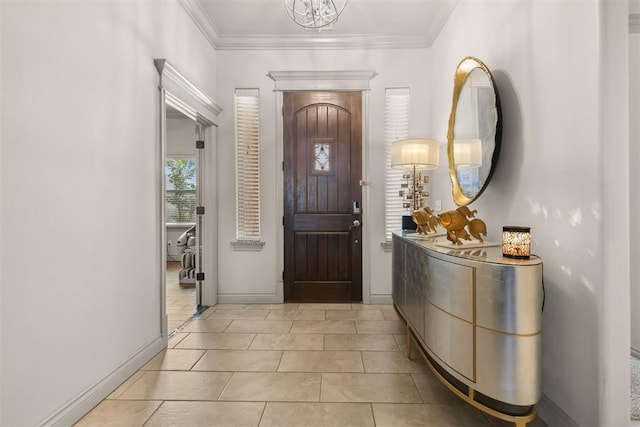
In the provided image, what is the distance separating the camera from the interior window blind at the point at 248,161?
3.96 metres

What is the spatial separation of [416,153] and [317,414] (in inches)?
84.0

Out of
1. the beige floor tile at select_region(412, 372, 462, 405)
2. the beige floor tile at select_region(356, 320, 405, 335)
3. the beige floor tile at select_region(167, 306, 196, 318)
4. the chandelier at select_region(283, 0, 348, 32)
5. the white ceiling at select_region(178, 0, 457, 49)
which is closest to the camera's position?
the beige floor tile at select_region(412, 372, 462, 405)

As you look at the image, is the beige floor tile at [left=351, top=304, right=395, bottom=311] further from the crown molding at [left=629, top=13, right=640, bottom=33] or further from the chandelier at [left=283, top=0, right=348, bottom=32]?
the crown molding at [left=629, top=13, right=640, bottom=33]

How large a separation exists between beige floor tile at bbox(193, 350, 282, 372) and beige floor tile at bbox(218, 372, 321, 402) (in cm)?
9

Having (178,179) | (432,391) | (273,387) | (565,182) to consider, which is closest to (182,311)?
(273,387)

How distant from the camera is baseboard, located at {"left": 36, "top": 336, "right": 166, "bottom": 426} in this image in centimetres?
170

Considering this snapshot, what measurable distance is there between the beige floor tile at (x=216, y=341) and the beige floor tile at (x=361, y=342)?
0.70m

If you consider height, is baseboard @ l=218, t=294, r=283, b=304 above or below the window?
below

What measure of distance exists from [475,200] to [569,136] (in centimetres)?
98

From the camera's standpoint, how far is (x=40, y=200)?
159cm

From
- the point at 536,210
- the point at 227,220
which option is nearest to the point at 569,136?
the point at 536,210

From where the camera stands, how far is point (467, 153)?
2596 mm

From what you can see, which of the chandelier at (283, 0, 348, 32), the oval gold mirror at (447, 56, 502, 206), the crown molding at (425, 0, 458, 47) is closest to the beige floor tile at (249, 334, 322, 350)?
the oval gold mirror at (447, 56, 502, 206)

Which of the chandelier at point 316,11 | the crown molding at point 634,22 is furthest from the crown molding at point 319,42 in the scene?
Result: the crown molding at point 634,22
